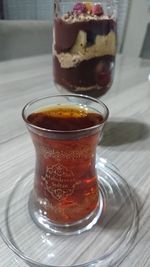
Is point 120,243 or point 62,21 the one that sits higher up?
point 62,21

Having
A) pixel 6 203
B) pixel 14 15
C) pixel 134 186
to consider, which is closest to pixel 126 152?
pixel 134 186

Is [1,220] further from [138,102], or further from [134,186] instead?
[138,102]

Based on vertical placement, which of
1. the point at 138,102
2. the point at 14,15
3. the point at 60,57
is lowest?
the point at 14,15

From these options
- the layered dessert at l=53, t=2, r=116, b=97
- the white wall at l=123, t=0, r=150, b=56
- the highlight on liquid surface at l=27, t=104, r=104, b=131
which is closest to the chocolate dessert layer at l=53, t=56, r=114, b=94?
the layered dessert at l=53, t=2, r=116, b=97

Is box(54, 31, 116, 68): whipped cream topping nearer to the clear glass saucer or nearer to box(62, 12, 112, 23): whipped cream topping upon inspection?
box(62, 12, 112, 23): whipped cream topping

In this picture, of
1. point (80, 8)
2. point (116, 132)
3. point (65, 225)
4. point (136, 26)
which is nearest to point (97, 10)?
point (80, 8)
